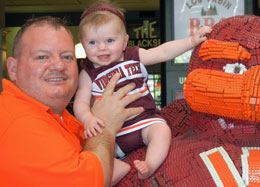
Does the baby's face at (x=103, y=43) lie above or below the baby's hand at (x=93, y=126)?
above

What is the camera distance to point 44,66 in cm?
129

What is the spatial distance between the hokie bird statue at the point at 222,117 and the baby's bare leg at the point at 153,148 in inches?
0.8

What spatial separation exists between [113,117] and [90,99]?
0.57 feet

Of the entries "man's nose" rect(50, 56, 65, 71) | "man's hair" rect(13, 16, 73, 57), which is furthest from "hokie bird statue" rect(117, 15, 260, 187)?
"man's hair" rect(13, 16, 73, 57)

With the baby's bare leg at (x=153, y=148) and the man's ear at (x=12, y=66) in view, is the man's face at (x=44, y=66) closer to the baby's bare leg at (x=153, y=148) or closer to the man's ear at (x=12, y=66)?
the man's ear at (x=12, y=66)

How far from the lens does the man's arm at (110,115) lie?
117cm

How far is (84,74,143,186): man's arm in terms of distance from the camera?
3.82 ft

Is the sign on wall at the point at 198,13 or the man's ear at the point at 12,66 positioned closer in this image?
the man's ear at the point at 12,66

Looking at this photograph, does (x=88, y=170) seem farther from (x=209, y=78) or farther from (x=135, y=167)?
(x=209, y=78)

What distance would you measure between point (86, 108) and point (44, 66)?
0.22 meters

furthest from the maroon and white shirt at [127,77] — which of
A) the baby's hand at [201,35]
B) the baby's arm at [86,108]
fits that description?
the baby's hand at [201,35]

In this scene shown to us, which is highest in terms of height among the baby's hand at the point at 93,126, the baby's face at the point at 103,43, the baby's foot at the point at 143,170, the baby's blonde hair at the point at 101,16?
the baby's blonde hair at the point at 101,16

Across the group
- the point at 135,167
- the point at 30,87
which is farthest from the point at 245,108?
the point at 30,87

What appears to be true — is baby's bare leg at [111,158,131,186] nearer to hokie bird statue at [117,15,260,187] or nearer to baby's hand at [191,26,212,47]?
hokie bird statue at [117,15,260,187]
